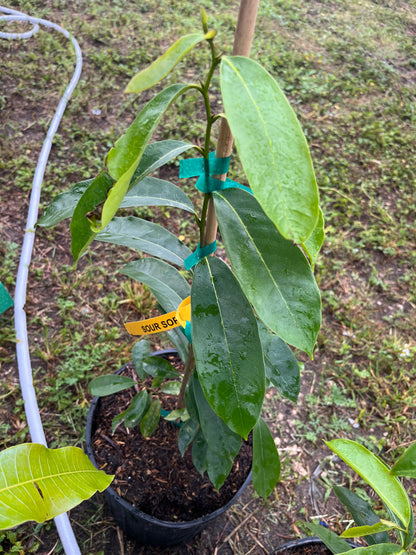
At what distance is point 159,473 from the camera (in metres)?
1.26

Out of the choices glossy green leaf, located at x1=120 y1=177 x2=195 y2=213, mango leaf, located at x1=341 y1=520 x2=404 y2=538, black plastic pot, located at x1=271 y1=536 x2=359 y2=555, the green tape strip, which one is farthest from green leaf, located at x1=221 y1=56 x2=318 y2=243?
the green tape strip

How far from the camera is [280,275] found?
0.68 meters

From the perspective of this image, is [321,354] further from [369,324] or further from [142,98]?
[142,98]

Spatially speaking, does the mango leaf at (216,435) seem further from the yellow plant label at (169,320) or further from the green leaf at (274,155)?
the green leaf at (274,155)

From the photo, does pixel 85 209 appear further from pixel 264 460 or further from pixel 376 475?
pixel 264 460

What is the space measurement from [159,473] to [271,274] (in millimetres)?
858

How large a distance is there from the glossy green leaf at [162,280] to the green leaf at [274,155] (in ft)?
1.88

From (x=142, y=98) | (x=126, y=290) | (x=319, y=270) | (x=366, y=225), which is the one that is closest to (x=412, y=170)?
(x=366, y=225)

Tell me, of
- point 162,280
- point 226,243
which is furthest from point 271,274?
point 162,280

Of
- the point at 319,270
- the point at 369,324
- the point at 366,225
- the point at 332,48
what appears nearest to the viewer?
the point at 369,324

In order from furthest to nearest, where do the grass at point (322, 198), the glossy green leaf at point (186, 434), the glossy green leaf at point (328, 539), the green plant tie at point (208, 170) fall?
the grass at point (322, 198) < the glossy green leaf at point (186, 434) < the glossy green leaf at point (328, 539) < the green plant tie at point (208, 170)

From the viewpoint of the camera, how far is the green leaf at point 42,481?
70cm

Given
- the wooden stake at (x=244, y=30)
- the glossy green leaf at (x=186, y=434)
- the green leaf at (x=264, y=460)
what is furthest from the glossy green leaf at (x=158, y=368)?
the wooden stake at (x=244, y=30)

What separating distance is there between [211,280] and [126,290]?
117cm
